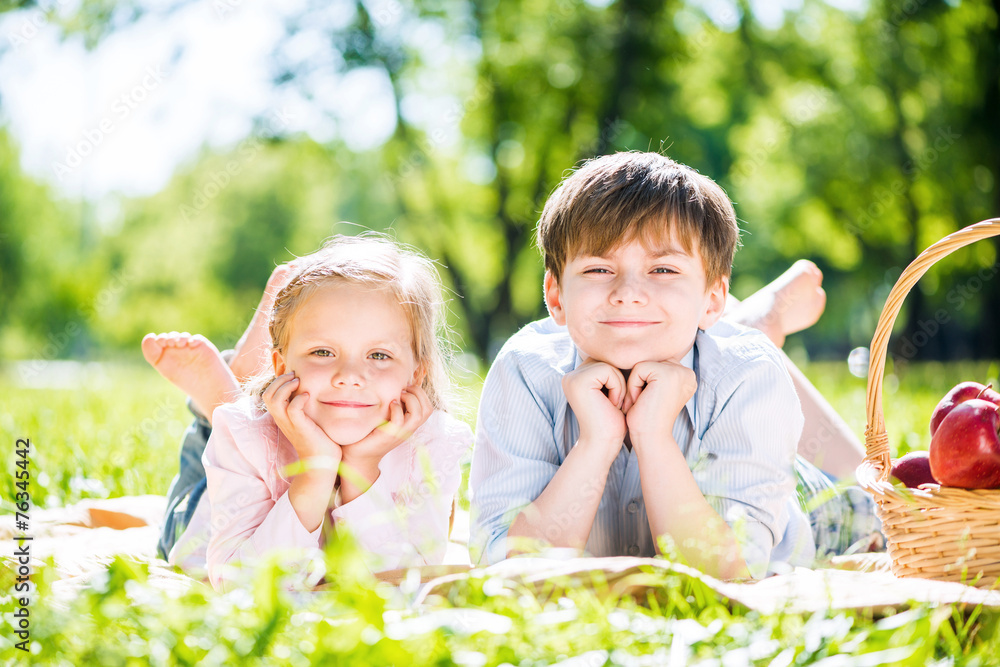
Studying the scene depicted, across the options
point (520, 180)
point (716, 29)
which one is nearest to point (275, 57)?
point (520, 180)

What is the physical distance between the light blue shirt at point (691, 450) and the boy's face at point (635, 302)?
203 mm

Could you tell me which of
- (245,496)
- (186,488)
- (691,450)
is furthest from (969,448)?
(186,488)

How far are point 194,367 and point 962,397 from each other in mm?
2331

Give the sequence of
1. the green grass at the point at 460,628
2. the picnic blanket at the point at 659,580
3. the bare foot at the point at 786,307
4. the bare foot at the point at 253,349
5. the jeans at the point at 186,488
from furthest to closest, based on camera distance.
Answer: the bare foot at the point at 786,307, the bare foot at the point at 253,349, the jeans at the point at 186,488, the picnic blanket at the point at 659,580, the green grass at the point at 460,628

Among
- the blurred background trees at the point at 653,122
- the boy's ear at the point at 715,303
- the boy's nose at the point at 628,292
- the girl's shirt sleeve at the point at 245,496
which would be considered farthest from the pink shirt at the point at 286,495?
the blurred background trees at the point at 653,122

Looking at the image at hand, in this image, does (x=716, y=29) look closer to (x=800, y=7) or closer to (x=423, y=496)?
(x=800, y=7)

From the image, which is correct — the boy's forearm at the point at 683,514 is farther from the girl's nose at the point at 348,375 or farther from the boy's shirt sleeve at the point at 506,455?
the girl's nose at the point at 348,375

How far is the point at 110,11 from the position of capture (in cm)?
1130

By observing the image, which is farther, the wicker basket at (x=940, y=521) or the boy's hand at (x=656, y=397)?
the boy's hand at (x=656, y=397)

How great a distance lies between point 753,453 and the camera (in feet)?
6.60

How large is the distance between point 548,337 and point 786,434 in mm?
762

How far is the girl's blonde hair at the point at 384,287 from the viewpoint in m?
2.21

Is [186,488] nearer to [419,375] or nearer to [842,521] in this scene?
[419,375]

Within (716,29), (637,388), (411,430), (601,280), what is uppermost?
(716,29)
